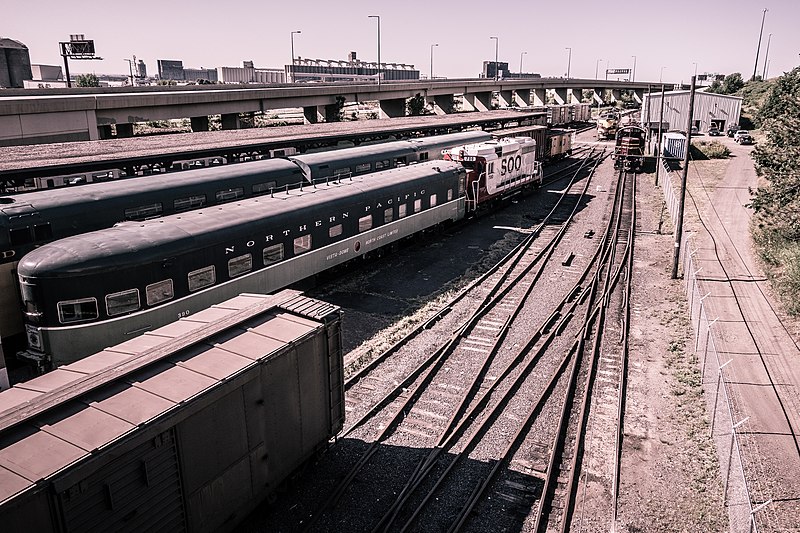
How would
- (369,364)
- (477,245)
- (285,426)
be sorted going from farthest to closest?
1. (477,245)
2. (369,364)
3. (285,426)

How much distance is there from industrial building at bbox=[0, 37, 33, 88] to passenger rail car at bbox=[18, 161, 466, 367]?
392ft

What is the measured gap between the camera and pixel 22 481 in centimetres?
716

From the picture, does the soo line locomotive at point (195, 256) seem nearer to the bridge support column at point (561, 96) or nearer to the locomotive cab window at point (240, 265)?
the locomotive cab window at point (240, 265)

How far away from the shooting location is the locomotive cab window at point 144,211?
2119cm

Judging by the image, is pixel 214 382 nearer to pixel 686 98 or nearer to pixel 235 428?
pixel 235 428

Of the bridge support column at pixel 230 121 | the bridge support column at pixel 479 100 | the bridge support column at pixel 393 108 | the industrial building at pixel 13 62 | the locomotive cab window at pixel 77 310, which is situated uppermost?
the industrial building at pixel 13 62

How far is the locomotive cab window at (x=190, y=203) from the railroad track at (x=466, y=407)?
10.7 m

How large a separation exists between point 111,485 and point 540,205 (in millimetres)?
37956

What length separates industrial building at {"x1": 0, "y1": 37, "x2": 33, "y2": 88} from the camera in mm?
117875

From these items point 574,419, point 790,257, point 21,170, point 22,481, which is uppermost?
point 21,170

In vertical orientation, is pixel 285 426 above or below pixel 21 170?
below

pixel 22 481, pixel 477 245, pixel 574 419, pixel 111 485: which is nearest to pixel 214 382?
pixel 111 485

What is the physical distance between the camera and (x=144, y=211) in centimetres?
2178

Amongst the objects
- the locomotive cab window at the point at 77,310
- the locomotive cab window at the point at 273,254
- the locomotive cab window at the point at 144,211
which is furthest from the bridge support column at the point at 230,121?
the locomotive cab window at the point at 77,310
